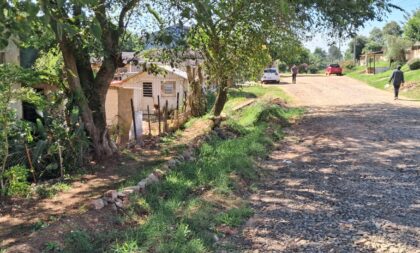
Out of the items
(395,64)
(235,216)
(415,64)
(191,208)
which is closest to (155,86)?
(191,208)

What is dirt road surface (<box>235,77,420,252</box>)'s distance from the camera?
4941 mm

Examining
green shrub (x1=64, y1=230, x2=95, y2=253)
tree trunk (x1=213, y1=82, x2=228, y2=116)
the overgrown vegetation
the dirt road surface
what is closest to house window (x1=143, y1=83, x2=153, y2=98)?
tree trunk (x1=213, y1=82, x2=228, y2=116)

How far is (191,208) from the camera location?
19.4 feet

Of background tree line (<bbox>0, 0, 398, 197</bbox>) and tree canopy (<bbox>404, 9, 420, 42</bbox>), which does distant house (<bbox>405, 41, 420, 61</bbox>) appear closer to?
tree canopy (<bbox>404, 9, 420, 42</bbox>)

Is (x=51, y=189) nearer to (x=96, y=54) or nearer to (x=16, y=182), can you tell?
(x=16, y=182)

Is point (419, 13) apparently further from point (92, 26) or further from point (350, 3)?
point (92, 26)

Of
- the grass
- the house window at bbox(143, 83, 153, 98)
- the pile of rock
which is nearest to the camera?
the pile of rock

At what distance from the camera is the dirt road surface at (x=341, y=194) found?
195 inches

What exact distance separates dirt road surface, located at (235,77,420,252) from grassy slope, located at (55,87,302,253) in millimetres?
321

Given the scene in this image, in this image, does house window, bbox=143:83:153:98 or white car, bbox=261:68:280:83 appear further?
white car, bbox=261:68:280:83

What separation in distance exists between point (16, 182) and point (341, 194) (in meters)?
4.80

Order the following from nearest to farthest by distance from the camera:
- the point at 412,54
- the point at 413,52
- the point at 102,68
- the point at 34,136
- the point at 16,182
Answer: the point at 16,182 → the point at 34,136 → the point at 102,68 → the point at 413,52 → the point at 412,54

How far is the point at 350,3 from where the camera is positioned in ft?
37.0

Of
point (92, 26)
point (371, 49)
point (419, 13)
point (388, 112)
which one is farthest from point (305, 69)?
point (92, 26)
